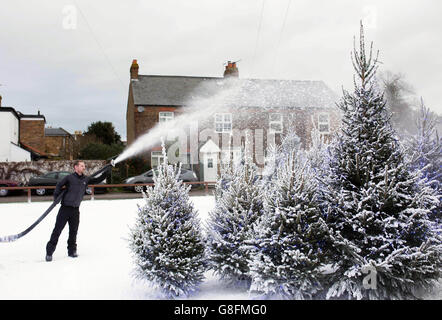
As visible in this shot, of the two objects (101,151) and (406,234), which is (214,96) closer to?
(101,151)

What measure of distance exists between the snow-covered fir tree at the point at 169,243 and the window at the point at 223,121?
2593 centimetres

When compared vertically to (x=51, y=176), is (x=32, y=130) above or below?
above

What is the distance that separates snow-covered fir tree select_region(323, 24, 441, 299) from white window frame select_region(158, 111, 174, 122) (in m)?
27.0

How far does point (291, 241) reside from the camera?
495cm

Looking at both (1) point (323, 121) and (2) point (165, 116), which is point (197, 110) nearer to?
(2) point (165, 116)

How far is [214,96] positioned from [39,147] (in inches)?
889

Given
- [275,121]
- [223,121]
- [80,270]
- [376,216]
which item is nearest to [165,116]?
[223,121]

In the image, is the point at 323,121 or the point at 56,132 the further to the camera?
the point at 56,132

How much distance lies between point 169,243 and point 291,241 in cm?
184

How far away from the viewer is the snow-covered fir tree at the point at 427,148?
20.9 feet

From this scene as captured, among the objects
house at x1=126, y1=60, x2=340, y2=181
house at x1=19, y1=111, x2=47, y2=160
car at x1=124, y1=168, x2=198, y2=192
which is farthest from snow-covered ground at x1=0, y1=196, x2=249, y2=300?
house at x1=19, y1=111, x2=47, y2=160

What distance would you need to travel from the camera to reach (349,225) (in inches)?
203
